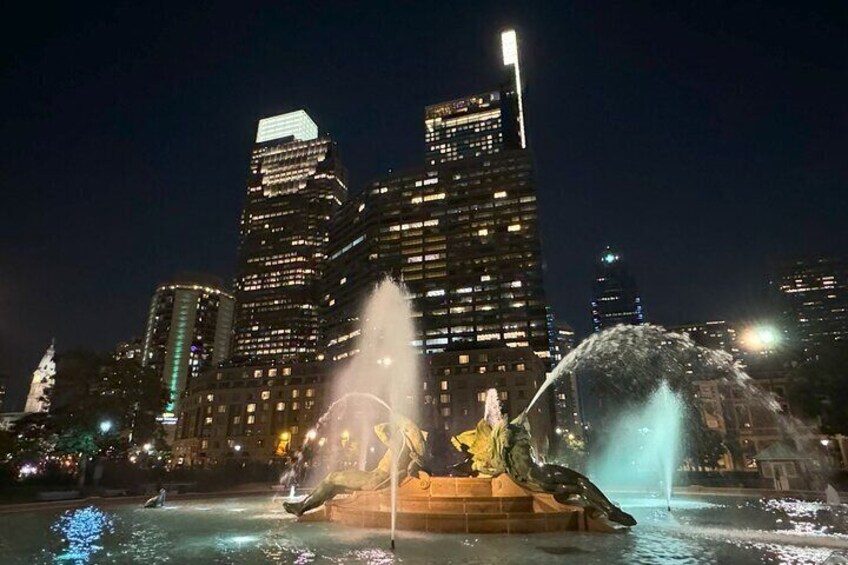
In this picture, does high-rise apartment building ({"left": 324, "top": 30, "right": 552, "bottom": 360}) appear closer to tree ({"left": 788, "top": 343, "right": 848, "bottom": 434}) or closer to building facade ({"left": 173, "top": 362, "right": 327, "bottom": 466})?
building facade ({"left": 173, "top": 362, "right": 327, "bottom": 466})

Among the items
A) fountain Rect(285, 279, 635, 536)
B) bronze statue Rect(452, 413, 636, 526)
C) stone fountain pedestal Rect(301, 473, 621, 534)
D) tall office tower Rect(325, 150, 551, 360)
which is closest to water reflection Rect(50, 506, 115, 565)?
fountain Rect(285, 279, 635, 536)

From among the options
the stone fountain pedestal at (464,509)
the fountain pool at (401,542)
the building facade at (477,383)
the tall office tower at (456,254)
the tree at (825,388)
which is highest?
the tall office tower at (456,254)

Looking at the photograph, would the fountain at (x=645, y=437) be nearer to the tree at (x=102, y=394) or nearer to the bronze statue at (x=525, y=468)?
the bronze statue at (x=525, y=468)

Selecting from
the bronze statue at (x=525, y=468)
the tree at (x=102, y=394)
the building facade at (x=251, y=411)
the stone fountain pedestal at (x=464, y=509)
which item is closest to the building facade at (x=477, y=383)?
the building facade at (x=251, y=411)

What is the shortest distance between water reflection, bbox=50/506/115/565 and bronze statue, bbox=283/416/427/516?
23.2ft

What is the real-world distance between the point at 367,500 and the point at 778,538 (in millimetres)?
13636

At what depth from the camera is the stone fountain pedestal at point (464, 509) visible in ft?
55.6

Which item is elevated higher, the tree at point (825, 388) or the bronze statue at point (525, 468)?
the tree at point (825, 388)

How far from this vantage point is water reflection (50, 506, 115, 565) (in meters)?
13.2

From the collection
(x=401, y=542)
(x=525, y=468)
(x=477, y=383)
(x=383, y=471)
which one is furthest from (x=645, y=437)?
(x=401, y=542)

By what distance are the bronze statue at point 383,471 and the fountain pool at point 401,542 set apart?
1.02m

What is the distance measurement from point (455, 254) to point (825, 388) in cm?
12163

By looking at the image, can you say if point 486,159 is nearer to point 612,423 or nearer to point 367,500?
point 612,423

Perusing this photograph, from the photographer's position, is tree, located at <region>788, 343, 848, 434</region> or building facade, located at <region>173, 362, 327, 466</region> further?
building facade, located at <region>173, 362, 327, 466</region>
